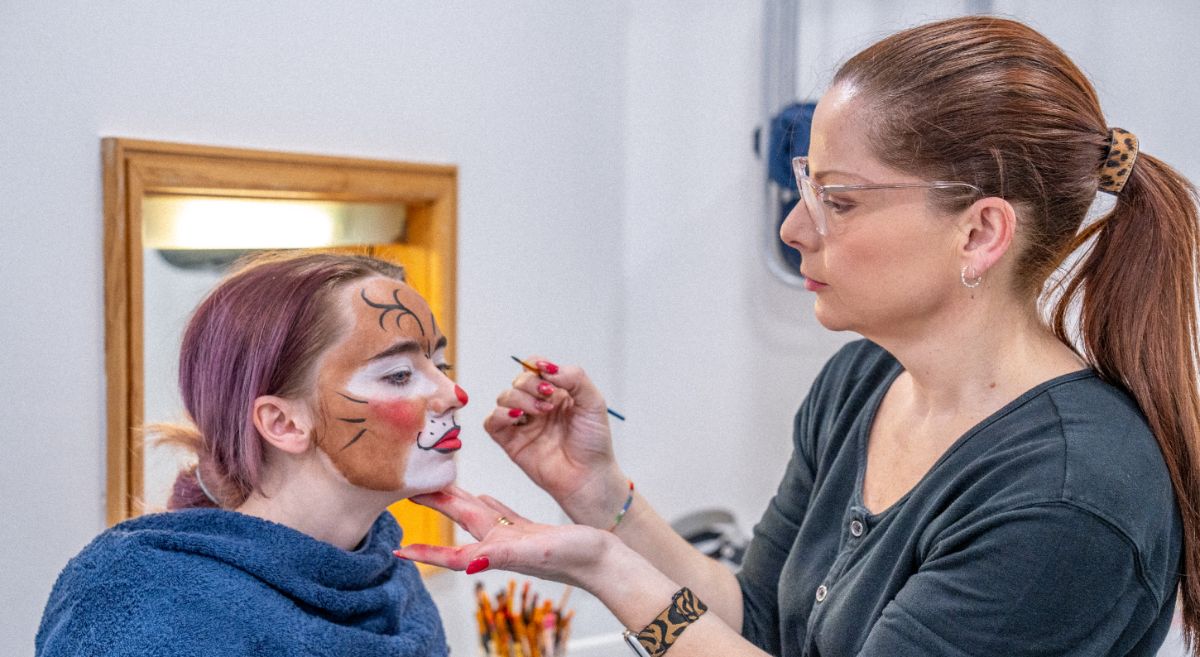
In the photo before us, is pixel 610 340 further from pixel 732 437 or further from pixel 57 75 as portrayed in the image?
pixel 57 75

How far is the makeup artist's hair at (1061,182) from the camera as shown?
3.15ft

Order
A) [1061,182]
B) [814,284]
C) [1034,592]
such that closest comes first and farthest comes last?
[1034,592] < [1061,182] < [814,284]

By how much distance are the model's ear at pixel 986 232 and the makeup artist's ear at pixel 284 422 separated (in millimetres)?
688

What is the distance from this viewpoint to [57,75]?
1217 millimetres

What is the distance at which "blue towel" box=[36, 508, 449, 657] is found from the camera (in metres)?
0.98

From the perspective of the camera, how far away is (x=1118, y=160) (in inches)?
39.1

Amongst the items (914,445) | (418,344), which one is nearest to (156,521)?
(418,344)

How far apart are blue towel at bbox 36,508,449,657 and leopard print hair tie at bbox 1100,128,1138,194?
33.8 inches

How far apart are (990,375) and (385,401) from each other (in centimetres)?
62

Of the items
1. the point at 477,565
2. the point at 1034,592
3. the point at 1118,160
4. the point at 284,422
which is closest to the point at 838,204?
the point at 1118,160

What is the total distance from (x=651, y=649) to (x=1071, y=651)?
1.21 ft

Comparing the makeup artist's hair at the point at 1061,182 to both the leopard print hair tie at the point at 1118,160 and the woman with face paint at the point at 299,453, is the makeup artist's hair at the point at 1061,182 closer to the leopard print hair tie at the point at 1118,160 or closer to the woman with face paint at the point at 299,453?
the leopard print hair tie at the point at 1118,160

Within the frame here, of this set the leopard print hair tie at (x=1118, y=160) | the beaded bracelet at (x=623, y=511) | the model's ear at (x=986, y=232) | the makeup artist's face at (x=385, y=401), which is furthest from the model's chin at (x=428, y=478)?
the leopard print hair tie at (x=1118, y=160)

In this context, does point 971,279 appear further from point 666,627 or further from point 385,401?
point 385,401
